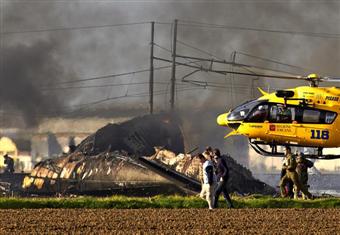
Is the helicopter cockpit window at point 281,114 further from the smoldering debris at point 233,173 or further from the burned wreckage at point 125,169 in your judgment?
the smoldering debris at point 233,173

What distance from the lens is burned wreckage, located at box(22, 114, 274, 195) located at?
46.3 metres

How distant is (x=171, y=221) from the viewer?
2377cm

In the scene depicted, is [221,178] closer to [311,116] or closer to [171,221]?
[171,221]

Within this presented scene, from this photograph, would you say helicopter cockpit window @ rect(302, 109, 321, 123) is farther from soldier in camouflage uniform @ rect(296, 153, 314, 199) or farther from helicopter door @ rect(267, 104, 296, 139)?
soldier in camouflage uniform @ rect(296, 153, 314, 199)

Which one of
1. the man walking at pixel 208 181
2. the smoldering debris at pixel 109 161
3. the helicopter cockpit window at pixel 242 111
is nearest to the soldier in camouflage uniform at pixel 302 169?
the helicopter cockpit window at pixel 242 111

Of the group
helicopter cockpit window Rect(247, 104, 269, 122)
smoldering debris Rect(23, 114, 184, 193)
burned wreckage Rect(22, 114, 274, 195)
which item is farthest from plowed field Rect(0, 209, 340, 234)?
smoldering debris Rect(23, 114, 184, 193)

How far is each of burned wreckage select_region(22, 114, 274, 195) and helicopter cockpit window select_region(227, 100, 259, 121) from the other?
7.54m

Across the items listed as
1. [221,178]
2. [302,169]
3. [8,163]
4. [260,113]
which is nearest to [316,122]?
[260,113]

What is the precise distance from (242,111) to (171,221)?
14.6m

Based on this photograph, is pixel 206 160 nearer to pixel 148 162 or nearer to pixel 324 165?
pixel 148 162

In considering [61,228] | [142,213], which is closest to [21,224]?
[61,228]

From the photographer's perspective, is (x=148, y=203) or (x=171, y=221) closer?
(x=171, y=221)

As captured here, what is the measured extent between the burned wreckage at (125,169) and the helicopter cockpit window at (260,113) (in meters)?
8.50

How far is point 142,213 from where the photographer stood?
26438 mm
